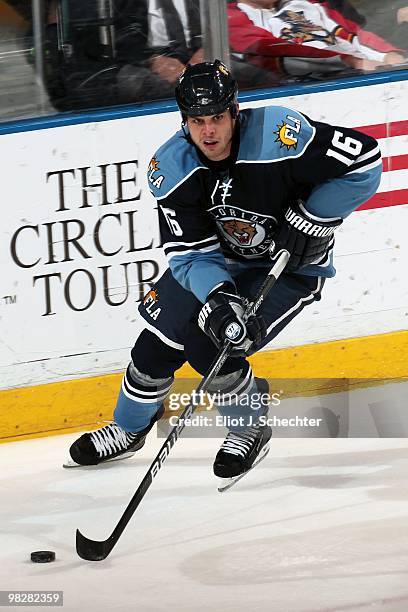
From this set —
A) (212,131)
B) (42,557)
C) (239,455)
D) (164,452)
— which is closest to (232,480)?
(239,455)

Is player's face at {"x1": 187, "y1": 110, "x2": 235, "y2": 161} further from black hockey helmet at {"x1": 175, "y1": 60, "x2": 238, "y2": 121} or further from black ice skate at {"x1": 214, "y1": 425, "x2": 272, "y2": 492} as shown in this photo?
black ice skate at {"x1": 214, "y1": 425, "x2": 272, "y2": 492}

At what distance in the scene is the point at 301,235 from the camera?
9.84ft

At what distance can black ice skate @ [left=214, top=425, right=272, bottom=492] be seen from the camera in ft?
10.3

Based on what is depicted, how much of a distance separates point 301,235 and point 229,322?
1.01ft

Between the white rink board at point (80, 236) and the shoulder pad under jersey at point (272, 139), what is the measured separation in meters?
0.84

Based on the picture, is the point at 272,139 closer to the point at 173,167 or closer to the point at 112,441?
the point at 173,167

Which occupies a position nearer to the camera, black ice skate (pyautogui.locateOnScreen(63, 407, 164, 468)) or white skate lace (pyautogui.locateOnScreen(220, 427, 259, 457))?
white skate lace (pyautogui.locateOnScreen(220, 427, 259, 457))

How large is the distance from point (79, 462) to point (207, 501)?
490mm

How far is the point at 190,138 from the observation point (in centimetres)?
299

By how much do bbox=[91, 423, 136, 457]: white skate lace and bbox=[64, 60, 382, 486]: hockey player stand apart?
216mm

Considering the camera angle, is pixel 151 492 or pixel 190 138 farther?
pixel 151 492

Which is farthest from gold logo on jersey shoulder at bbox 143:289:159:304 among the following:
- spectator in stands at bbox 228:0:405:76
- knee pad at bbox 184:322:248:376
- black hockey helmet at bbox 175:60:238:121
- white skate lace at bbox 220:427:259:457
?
spectator in stands at bbox 228:0:405:76

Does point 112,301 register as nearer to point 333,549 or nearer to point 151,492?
point 151,492

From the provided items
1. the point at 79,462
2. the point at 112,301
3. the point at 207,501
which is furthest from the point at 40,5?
the point at 207,501
